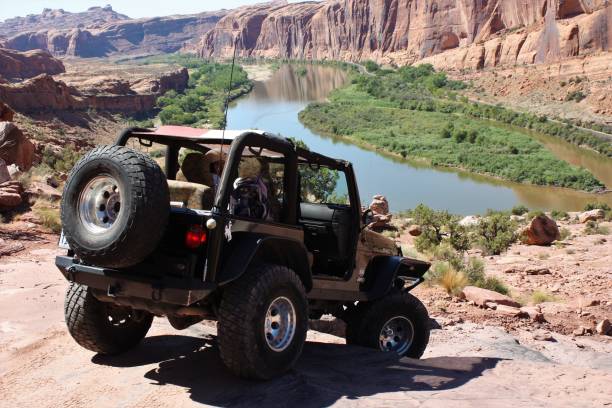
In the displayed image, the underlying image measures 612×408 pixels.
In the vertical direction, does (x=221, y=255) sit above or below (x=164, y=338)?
above

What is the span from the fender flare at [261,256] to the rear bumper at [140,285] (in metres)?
0.20

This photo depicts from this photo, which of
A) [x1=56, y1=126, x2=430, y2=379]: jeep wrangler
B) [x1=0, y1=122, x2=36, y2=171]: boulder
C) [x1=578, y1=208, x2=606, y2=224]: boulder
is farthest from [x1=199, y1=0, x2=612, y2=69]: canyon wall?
[x1=56, y1=126, x2=430, y2=379]: jeep wrangler

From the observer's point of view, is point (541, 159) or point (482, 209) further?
point (541, 159)

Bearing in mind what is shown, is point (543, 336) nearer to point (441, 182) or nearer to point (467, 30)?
point (441, 182)

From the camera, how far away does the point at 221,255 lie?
4938 mm

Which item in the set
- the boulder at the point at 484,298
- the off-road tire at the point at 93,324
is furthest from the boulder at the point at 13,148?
the off-road tire at the point at 93,324

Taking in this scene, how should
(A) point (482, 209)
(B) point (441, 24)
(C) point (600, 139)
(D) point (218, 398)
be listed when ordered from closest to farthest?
1. (D) point (218, 398)
2. (A) point (482, 209)
3. (C) point (600, 139)
4. (B) point (441, 24)

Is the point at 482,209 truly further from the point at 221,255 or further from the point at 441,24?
the point at 441,24

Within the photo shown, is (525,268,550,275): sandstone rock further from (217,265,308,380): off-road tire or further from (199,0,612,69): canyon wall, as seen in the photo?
(199,0,612,69): canyon wall

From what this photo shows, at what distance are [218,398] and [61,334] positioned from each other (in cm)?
262

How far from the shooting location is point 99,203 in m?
5.02

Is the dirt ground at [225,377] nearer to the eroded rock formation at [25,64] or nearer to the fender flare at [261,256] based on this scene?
the fender flare at [261,256]

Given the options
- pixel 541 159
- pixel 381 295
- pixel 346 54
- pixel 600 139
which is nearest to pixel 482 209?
pixel 541 159

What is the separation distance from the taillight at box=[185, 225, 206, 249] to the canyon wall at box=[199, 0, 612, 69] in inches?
2370
